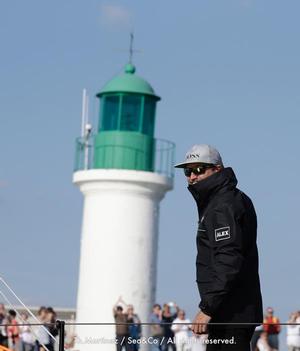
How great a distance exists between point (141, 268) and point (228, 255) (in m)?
18.1

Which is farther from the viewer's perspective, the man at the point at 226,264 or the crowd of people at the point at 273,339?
the crowd of people at the point at 273,339

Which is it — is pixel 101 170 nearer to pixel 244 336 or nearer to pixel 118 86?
pixel 118 86

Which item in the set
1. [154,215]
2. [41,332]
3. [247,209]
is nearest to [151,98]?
[154,215]

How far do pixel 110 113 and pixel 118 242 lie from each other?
289 cm

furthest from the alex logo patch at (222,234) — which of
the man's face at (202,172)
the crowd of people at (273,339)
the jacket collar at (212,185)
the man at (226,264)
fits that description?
the crowd of people at (273,339)

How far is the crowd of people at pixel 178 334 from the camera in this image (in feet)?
20.5

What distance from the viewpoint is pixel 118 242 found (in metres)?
23.7

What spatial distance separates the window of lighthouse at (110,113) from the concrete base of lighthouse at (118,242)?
1021 mm

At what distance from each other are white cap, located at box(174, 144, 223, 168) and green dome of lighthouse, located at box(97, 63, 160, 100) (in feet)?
60.4

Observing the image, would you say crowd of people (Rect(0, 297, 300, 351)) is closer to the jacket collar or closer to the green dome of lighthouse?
the jacket collar

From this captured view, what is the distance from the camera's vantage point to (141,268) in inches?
930

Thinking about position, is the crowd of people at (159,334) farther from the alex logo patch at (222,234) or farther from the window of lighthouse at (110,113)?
the window of lighthouse at (110,113)

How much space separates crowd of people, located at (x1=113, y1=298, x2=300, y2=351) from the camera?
6.25 meters

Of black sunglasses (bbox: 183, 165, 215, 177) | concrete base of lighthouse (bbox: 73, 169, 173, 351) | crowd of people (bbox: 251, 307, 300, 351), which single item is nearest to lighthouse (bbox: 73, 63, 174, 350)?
concrete base of lighthouse (bbox: 73, 169, 173, 351)
